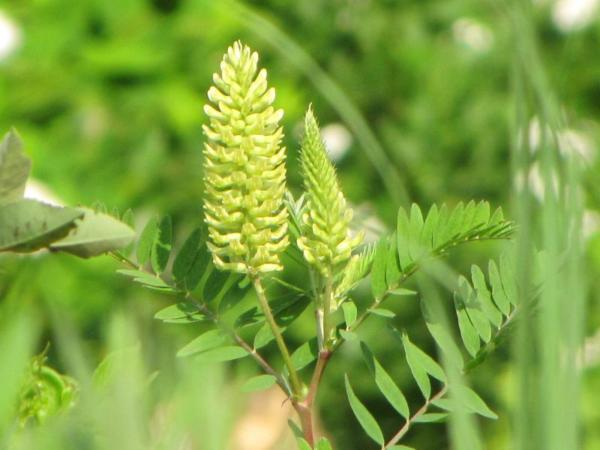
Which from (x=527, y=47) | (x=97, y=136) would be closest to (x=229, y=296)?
(x=527, y=47)

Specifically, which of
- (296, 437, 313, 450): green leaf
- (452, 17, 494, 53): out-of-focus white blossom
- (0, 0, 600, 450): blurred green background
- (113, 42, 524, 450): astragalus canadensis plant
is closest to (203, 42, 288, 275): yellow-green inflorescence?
(113, 42, 524, 450): astragalus canadensis plant

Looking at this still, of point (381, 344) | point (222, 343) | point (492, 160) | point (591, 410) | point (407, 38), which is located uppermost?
point (407, 38)

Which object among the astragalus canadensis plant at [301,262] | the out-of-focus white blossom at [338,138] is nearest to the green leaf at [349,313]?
the astragalus canadensis plant at [301,262]

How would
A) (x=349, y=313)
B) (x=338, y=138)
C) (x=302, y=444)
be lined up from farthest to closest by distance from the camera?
(x=338, y=138)
(x=349, y=313)
(x=302, y=444)

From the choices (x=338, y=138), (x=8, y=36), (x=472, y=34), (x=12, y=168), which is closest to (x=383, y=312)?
(x=12, y=168)

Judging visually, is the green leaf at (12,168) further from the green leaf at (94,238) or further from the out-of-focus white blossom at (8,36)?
the out-of-focus white blossom at (8,36)

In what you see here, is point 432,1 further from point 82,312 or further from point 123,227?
point 123,227

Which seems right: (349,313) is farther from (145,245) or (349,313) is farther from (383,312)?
(145,245)
